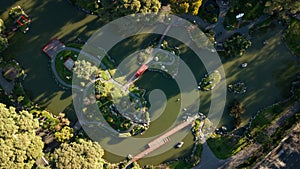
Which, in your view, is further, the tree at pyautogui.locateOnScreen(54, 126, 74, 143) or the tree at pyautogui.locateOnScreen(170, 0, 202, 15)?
the tree at pyautogui.locateOnScreen(54, 126, 74, 143)

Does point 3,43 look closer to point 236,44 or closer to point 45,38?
point 45,38

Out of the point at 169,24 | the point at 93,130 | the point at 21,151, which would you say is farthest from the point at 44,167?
the point at 169,24

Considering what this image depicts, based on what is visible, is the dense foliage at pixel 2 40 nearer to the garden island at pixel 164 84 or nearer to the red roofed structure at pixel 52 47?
the garden island at pixel 164 84

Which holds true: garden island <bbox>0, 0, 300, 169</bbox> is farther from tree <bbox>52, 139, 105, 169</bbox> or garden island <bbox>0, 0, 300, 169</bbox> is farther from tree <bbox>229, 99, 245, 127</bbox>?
tree <bbox>52, 139, 105, 169</bbox>

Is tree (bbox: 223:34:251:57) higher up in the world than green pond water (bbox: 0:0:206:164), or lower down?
lower down

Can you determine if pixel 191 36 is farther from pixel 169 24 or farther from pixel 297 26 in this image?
pixel 297 26

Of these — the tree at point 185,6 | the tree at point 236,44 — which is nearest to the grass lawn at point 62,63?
the tree at point 185,6

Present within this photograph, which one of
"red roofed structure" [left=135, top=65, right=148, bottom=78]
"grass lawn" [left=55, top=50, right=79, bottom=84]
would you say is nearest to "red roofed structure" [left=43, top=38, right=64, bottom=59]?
"grass lawn" [left=55, top=50, right=79, bottom=84]
